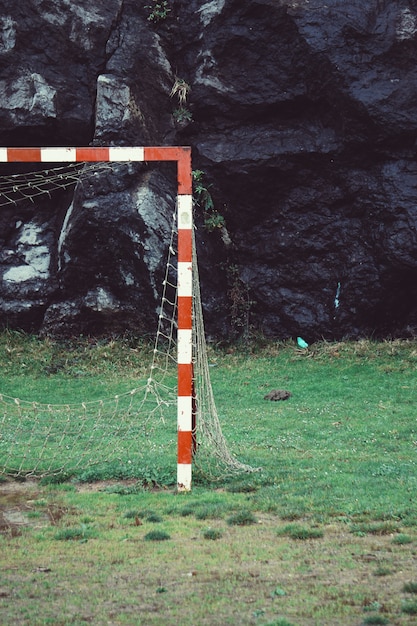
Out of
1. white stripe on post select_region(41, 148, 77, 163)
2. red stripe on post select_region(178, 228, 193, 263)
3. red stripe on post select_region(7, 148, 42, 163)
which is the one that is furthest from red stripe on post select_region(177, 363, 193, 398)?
red stripe on post select_region(7, 148, 42, 163)

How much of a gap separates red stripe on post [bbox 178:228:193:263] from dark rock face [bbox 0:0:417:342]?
8.86 meters

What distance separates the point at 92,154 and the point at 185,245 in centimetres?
120

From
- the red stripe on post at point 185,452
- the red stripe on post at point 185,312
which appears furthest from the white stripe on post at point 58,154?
the red stripe on post at point 185,452

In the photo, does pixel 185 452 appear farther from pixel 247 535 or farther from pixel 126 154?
pixel 126 154

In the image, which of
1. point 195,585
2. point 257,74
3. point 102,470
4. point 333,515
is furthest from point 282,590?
point 257,74

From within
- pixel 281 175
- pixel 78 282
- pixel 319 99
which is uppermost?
pixel 319 99

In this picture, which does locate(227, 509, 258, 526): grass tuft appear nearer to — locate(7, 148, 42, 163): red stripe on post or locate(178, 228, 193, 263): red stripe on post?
locate(178, 228, 193, 263): red stripe on post

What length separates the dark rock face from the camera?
15.9m

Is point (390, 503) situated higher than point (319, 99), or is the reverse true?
point (319, 99)

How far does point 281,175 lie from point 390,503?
11.0 meters

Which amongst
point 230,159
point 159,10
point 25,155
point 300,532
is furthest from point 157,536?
point 159,10

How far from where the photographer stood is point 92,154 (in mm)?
7703

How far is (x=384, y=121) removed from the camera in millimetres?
15664

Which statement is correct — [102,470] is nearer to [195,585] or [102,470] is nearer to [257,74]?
[195,585]
